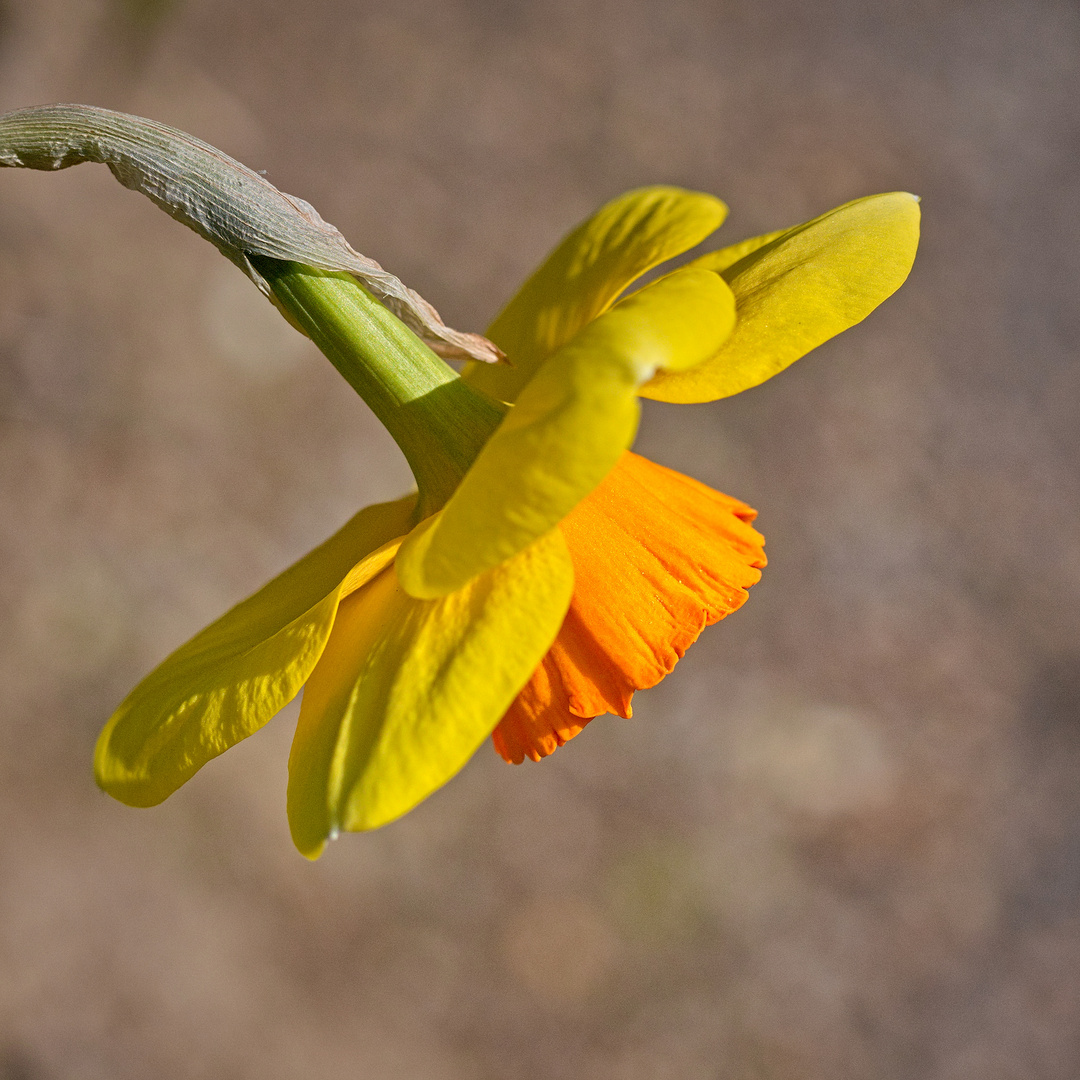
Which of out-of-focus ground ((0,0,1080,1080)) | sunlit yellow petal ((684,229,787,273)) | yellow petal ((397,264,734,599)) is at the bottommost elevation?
out-of-focus ground ((0,0,1080,1080))

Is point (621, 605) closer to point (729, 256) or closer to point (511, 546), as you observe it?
point (511, 546)

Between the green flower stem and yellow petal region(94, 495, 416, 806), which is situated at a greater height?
the green flower stem

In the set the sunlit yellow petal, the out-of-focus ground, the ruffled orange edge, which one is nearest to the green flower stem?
the ruffled orange edge

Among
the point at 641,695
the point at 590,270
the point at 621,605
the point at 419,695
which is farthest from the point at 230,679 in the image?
the point at 641,695

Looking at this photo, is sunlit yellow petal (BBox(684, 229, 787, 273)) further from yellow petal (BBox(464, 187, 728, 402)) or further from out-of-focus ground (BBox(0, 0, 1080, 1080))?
out-of-focus ground (BBox(0, 0, 1080, 1080))

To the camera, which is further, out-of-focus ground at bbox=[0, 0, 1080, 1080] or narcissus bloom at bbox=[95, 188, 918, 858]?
out-of-focus ground at bbox=[0, 0, 1080, 1080]

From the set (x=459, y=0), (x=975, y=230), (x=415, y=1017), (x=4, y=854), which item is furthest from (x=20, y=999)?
(x=975, y=230)
